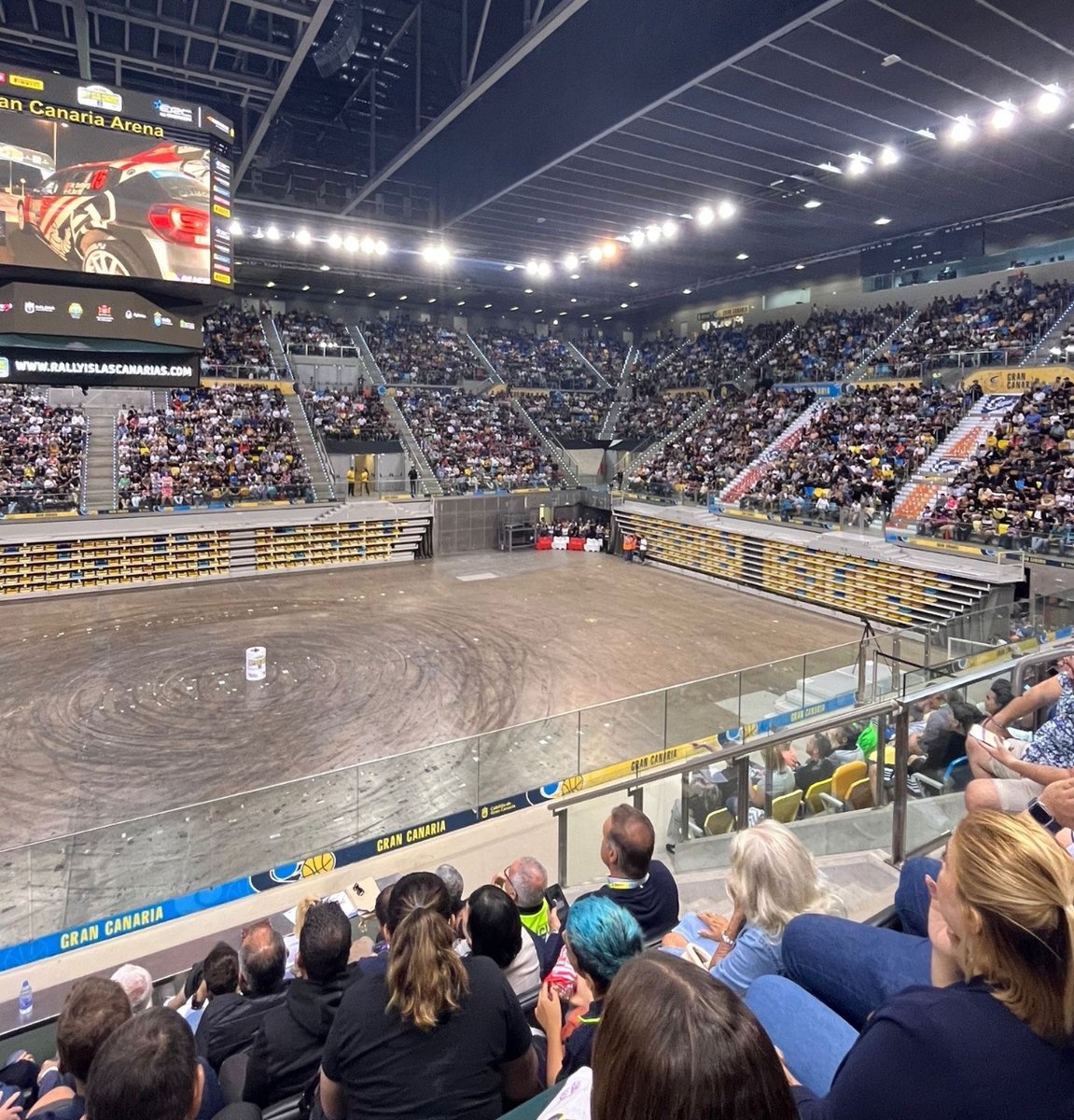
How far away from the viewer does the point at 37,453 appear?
2242cm

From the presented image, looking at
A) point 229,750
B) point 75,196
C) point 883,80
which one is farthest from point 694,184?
point 229,750

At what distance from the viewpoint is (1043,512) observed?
1595 centimetres

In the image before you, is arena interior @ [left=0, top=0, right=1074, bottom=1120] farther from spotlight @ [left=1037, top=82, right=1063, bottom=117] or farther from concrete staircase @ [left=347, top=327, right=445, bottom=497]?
concrete staircase @ [left=347, top=327, right=445, bottom=497]

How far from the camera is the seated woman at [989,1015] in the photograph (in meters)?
1.31

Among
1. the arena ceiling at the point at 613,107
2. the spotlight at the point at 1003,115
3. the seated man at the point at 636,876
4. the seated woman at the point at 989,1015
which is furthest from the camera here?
the spotlight at the point at 1003,115

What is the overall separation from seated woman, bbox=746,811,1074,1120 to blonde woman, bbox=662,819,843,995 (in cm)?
105

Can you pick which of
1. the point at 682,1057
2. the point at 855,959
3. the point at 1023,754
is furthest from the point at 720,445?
the point at 682,1057

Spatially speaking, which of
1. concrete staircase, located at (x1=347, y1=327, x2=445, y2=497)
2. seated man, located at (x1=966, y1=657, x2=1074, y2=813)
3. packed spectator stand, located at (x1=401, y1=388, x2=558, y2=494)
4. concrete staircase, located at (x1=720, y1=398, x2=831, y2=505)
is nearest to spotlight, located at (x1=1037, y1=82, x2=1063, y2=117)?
concrete staircase, located at (x1=720, y1=398, x2=831, y2=505)

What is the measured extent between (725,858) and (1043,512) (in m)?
14.6

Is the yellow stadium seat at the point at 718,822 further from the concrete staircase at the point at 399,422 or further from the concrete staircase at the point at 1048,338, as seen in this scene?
the concrete staircase at the point at 399,422

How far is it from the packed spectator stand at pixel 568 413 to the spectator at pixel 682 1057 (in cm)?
3337

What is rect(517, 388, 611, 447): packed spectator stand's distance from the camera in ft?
115

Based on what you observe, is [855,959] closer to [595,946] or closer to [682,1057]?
[595,946]

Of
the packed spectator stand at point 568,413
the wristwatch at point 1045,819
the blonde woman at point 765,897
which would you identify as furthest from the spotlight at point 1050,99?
the packed spectator stand at point 568,413
